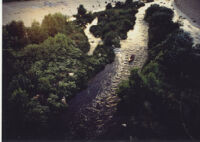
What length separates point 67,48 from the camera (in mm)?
17984

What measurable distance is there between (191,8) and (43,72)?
28367 mm

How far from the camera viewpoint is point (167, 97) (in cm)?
1170

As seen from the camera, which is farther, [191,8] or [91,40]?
[191,8]

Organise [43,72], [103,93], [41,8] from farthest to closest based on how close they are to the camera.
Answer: [41,8] < [103,93] < [43,72]

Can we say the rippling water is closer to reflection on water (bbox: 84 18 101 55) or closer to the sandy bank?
reflection on water (bbox: 84 18 101 55)

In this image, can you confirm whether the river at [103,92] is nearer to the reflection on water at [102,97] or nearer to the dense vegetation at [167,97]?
the reflection on water at [102,97]

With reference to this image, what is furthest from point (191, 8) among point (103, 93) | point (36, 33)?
point (36, 33)

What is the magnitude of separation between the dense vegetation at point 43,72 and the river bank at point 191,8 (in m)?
16.2

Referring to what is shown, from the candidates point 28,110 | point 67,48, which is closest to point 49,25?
point 67,48

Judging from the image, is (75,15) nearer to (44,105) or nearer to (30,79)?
(30,79)

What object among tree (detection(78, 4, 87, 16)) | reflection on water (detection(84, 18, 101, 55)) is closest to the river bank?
reflection on water (detection(84, 18, 101, 55))

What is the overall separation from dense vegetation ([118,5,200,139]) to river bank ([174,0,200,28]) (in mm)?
13307

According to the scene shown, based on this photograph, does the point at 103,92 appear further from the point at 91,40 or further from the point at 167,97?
the point at 91,40

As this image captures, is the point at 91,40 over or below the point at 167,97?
over
